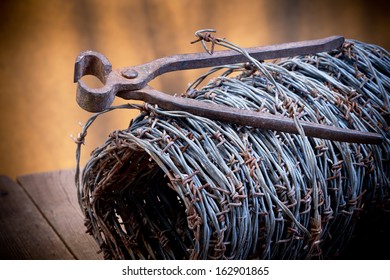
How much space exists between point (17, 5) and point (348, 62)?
1356mm

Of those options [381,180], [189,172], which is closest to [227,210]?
[189,172]

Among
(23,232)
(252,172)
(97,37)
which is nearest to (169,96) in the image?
(252,172)

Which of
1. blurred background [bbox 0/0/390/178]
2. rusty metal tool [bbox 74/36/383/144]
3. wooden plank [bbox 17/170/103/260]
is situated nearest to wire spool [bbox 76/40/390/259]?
rusty metal tool [bbox 74/36/383/144]

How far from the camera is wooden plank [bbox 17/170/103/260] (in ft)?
5.12

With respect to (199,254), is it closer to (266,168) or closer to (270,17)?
(266,168)

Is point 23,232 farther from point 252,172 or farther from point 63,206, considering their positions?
point 252,172

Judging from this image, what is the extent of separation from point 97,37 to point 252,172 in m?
1.57

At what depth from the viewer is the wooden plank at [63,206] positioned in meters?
1.56

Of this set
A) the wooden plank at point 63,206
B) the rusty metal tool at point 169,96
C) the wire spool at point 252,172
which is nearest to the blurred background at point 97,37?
the wooden plank at point 63,206

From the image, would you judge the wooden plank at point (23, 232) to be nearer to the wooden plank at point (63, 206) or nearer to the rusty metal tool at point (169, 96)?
the wooden plank at point (63, 206)

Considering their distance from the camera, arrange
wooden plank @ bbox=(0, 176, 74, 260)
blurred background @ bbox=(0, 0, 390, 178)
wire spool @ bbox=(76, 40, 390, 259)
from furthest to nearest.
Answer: blurred background @ bbox=(0, 0, 390, 178) → wooden plank @ bbox=(0, 176, 74, 260) → wire spool @ bbox=(76, 40, 390, 259)

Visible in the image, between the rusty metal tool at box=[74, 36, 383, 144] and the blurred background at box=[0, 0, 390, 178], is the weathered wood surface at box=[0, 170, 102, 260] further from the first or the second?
the blurred background at box=[0, 0, 390, 178]

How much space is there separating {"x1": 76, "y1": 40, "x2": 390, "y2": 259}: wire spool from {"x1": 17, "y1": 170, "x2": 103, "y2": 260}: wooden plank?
0.23 m
